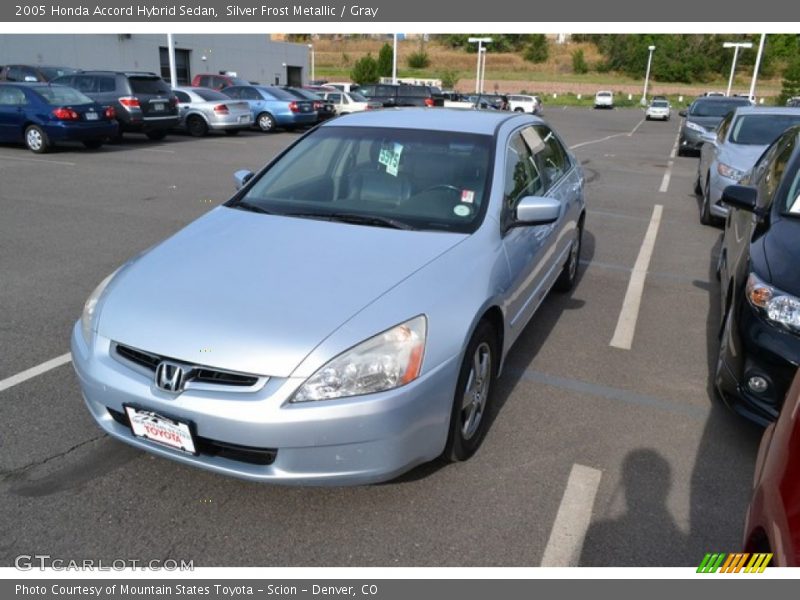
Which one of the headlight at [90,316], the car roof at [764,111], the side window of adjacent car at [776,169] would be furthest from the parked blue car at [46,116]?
the side window of adjacent car at [776,169]

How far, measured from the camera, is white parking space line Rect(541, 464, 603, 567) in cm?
260

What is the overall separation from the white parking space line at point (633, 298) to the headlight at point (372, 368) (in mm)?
2641

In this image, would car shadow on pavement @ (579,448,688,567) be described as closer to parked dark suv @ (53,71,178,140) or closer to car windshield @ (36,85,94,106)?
car windshield @ (36,85,94,106)

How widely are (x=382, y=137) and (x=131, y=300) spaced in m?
1.95

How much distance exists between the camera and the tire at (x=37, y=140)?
1357cm

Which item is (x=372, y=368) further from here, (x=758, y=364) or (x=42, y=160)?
(x=42, y=160)

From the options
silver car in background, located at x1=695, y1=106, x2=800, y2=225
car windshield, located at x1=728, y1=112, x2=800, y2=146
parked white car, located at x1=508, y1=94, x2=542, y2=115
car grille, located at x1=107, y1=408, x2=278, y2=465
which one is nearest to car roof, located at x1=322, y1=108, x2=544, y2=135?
car grille, located at x1=107, y1=408, x2=278, y2=465

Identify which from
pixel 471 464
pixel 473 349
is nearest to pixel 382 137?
pixel 473 349

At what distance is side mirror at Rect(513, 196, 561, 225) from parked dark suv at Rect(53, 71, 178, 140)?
48.5 feet

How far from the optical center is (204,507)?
2826 millimetres

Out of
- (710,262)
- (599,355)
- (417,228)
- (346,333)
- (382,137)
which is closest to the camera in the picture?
(346,333)

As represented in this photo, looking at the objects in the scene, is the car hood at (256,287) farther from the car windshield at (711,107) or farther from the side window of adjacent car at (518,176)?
the car windshield at (711,107)

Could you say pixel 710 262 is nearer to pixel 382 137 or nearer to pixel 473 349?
pixel 382 137

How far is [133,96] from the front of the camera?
16.0m
